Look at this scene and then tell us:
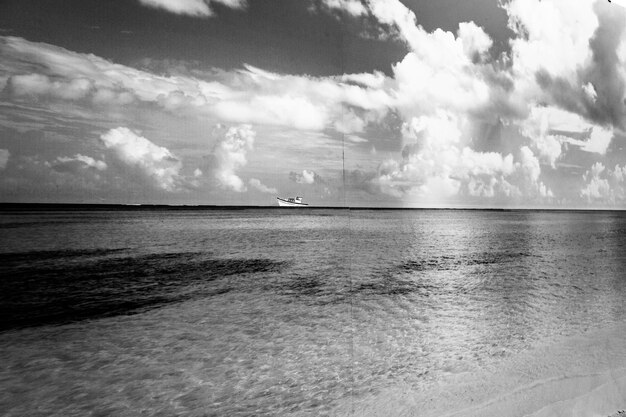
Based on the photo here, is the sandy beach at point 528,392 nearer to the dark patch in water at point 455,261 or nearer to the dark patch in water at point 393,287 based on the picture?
the dark patch in water at point 393,287

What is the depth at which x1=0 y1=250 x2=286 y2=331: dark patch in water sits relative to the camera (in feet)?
13.6

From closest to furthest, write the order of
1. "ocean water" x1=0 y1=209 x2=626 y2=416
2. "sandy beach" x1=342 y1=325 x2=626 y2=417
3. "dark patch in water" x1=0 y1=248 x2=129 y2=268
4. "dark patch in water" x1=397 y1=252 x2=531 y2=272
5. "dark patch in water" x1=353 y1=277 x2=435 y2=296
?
"sandy beach" x1=342 y1=325 x2=626 y2=417 < "ocean water" x1=0 y1=209 x2=626 y2=416 < "dark patch in water" x1=353 y1=277 x2=435 y2=296 < "dark patch in water" x1=397 y1=252 x2=531 y2=272 < "dark patch in water" x1=0 y1=248 x2=129 y2=268

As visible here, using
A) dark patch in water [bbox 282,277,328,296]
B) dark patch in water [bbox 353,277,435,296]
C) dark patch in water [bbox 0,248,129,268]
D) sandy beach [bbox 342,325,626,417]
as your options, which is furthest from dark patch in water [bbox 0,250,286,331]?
sandy beach [bbox 342,325,626,417]

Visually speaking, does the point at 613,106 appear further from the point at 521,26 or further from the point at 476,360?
the point at 476,360

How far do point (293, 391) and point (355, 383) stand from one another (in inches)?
13.0

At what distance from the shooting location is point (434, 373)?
2029mm

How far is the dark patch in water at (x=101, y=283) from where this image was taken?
13.6ft

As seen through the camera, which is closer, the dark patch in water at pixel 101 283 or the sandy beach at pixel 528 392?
the sandy beach at pixel 528 392

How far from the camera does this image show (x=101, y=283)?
5684 mm

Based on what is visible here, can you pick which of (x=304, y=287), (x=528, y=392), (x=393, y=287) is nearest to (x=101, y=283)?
(x=304, y=287)

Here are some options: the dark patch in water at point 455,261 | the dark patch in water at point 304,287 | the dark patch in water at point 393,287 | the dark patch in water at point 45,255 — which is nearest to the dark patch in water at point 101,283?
the dark patch in water at point 45,255

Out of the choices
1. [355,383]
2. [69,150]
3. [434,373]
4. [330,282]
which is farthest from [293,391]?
[69,150]

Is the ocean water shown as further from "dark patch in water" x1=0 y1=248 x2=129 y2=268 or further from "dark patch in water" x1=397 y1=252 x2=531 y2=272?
"dark patch in water" x1=0 y1=248 x2=129 y2=268

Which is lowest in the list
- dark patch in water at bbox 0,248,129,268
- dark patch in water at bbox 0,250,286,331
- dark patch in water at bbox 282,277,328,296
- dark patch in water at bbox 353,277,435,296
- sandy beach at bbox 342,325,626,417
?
dark patch in water at bbox 0,248,129,268
